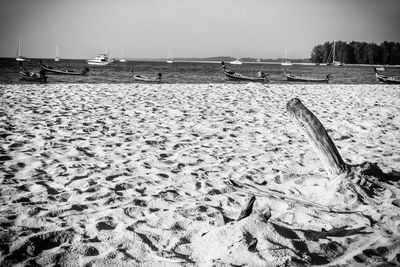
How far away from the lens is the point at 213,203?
327 cm

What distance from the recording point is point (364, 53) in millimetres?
145625

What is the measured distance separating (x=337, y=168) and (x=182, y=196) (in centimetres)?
213

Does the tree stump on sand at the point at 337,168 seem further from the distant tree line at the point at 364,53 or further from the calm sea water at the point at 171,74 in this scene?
the distant tree line at the point at 364,53

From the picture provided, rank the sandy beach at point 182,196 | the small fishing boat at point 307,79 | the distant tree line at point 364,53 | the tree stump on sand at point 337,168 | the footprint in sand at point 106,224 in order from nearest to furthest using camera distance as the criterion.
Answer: the sandy beach at point 182,196 < the footprint in sand at point 106,224 < the tree stump on sand at point 337,168 < the small fishing boat at point 307,79 < the distant tree line at point 364,53

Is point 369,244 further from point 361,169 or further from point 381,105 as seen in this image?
point 381,105

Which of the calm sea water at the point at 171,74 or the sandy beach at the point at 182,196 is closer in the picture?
the sandy beach at the point at 182,196

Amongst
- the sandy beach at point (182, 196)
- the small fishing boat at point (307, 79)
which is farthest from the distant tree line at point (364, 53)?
the sandy beach at point (182, 196)

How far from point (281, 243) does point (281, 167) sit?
2160mm

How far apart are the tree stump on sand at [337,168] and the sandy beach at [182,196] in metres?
0.12

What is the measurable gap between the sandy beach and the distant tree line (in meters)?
156

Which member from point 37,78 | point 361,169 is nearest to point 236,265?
point 361,169

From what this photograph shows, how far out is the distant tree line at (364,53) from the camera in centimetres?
14312

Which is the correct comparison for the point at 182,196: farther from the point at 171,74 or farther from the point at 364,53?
the point at 364,53

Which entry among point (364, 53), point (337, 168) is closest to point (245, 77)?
point (337, 168)
